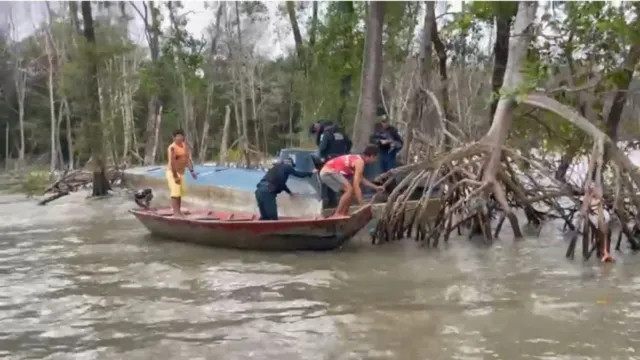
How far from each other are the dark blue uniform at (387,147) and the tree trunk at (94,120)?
979 cm

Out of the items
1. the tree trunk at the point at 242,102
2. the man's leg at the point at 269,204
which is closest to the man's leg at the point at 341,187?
the man's leg at the point at 269,204

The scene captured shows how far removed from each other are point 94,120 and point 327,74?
6466 millimetres

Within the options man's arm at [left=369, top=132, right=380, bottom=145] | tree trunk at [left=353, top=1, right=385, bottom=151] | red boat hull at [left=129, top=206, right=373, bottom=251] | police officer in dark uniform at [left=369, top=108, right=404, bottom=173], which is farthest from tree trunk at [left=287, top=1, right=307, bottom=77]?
red boat hull at [left=129, top=206, right=373, bottom=251]

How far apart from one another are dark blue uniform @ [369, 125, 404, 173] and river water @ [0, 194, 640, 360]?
8.11 feet

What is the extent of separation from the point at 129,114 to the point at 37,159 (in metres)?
Result: 12.1

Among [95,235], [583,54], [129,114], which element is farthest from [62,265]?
[129,114]

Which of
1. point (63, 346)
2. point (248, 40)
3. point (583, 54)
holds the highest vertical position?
point (248, 40)

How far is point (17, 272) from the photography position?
35.2 feet

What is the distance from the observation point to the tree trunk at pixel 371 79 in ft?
52.1

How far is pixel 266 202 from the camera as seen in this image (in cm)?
1168

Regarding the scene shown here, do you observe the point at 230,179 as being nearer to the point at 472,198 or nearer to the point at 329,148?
the point at 329,148

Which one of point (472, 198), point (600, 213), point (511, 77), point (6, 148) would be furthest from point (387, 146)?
point (6, 148)

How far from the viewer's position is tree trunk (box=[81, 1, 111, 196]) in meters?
21.8

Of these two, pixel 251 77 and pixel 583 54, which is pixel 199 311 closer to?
pixel 583 54
